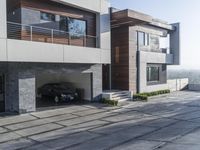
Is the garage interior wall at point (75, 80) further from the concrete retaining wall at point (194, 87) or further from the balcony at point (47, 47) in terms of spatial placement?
the concrete retaining wall at point (194, 87)

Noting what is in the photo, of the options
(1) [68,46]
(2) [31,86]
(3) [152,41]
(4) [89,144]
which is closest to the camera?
(4) [89,144]

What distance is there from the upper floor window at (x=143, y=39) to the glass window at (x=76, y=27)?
309 inches

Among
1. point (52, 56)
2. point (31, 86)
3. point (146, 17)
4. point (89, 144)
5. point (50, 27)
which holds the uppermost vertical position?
point (146, 17)

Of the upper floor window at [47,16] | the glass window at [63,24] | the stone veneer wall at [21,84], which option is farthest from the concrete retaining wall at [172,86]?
the stone veneer wall at [21,84]

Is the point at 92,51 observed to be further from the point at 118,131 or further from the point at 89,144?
the point at 89,144

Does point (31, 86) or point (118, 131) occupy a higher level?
point (31, 86)

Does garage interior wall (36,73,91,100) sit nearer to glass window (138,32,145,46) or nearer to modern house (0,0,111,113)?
modern house (0,0,111,113)

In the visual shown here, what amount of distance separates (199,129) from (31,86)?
1003cm

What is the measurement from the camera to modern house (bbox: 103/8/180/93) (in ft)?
74.6

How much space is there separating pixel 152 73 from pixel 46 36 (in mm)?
14453

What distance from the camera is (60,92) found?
845 inches

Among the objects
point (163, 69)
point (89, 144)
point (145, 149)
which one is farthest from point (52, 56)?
point (163, 69)

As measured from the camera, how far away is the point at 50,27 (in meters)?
18.0

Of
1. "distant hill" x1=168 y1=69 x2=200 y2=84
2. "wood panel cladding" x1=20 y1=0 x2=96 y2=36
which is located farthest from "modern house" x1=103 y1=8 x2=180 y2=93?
"distant hill" x1=168 y1=69 x2=200 y2=84
